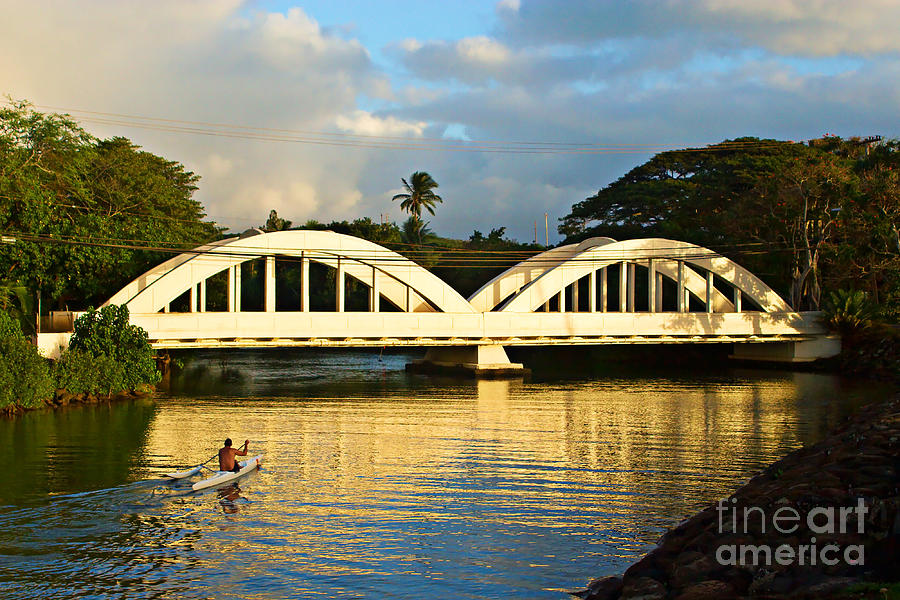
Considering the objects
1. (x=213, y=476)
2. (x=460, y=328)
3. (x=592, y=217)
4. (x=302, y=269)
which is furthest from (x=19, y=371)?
(x=592, y=217)

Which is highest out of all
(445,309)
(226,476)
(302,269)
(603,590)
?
(302,269)

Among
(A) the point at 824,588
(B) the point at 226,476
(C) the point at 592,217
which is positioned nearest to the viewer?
(A) the point at 824,588

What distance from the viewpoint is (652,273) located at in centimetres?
4597

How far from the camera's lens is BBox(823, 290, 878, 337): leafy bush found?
45.8m

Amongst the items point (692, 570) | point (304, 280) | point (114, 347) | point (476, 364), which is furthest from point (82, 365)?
point (692, 570)

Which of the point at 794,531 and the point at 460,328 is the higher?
the point at 460,328

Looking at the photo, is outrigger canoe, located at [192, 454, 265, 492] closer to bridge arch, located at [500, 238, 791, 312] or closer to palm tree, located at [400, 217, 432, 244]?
bridge arch, located at [500, 238, 791, 312]

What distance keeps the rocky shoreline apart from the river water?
1.28 meters

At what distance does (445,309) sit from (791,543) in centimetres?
3052

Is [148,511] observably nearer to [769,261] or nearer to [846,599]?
[846,599]

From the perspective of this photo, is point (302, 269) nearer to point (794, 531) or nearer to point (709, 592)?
point (794, 531)

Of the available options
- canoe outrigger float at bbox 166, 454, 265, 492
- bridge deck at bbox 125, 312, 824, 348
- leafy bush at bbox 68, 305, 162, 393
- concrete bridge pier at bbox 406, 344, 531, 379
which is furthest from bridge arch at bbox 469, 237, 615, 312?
canoe outrigger float at bbox 166, 454, 265, 492

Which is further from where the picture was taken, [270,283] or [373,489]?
[270,283]

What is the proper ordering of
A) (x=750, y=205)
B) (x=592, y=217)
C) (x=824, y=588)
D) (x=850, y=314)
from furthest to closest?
1. (x=592, y=217)
2. (x=750, y=205)
3. (x=850, y=314)
4. (x=824, y=588)
